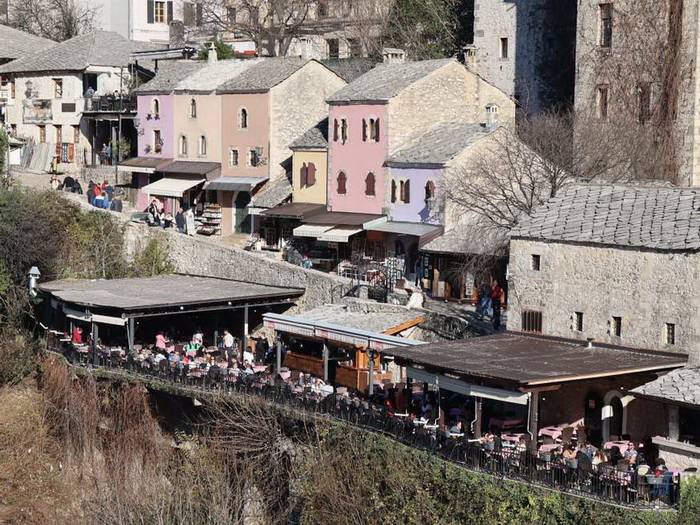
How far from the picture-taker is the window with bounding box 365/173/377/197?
58250mm

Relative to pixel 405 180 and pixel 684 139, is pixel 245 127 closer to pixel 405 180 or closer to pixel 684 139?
pixel 405 180

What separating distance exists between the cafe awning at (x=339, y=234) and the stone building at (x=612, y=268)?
15.2 metres

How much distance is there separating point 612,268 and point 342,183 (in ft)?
71.5

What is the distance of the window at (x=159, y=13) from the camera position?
90250 mm

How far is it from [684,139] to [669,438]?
72.4ft

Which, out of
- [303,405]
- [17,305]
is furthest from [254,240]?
[303,405]

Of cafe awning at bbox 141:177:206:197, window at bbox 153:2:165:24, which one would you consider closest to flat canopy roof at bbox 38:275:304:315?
cafe awning at bbox 141:177:206:197

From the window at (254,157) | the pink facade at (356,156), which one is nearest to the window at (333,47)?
the window at (254,157)

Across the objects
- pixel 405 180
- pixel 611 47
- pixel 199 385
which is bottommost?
pixel 199 385

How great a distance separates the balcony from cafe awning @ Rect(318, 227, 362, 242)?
1788 cm

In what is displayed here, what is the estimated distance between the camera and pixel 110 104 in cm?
7350

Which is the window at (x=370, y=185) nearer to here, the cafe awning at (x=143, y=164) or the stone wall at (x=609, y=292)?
the cafe awning at (x=143, y=164)

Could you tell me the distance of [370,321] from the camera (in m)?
47.2

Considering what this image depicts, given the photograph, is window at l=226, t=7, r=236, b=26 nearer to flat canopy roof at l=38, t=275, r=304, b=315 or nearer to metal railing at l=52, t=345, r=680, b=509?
flat canopy roof at l=38, t=275, r=304, b=315
